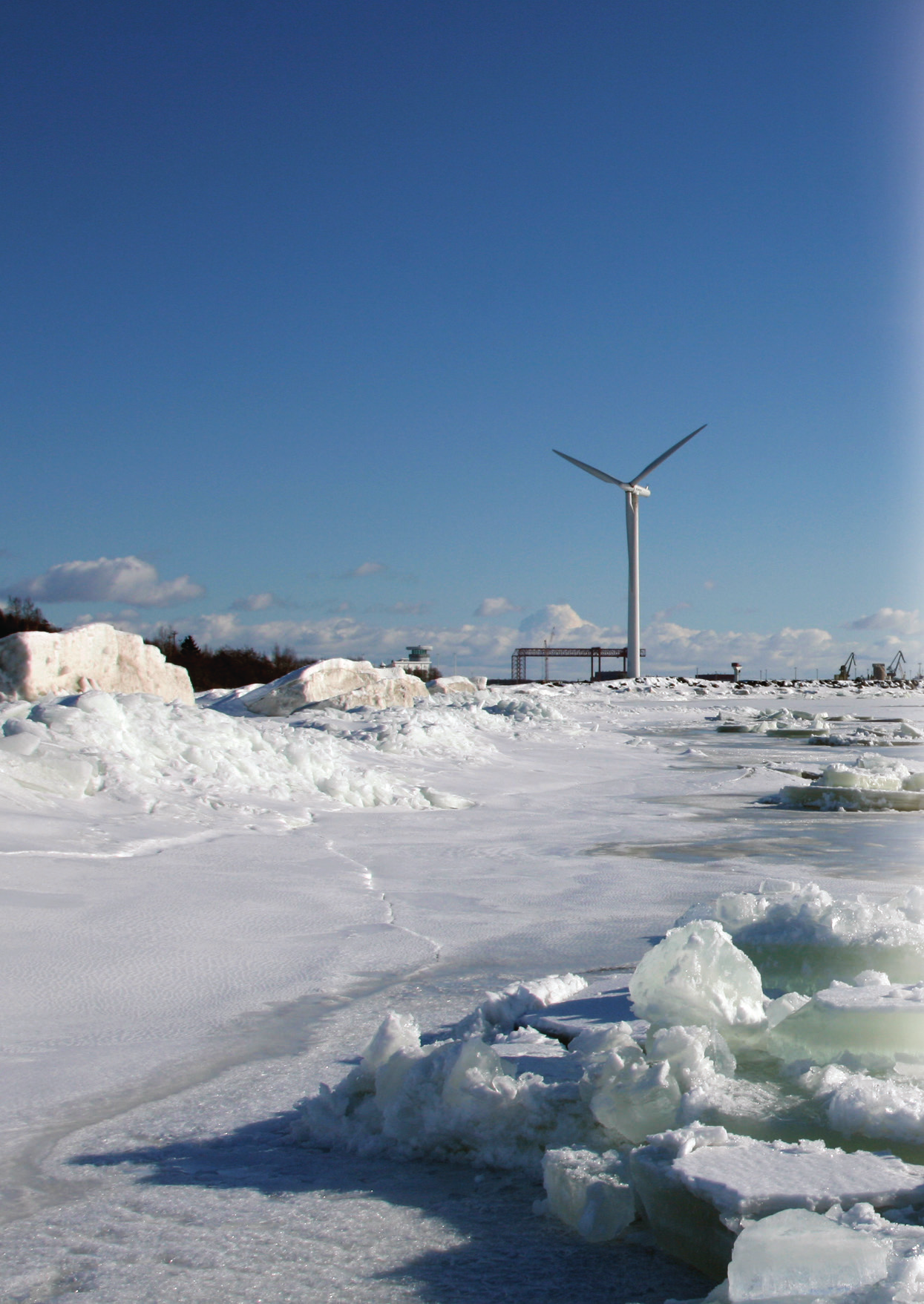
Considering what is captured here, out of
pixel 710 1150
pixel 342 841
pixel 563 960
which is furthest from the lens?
pixel 342 841

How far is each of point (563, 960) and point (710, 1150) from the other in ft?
6.25

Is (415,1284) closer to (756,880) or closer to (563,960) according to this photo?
(563,960)

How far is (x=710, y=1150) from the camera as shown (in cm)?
176

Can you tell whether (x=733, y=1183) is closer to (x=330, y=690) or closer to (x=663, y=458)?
(x=330, y=690)

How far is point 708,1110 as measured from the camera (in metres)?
1.96

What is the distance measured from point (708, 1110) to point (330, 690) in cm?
1606

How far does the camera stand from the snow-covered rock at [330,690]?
17031 millimetres

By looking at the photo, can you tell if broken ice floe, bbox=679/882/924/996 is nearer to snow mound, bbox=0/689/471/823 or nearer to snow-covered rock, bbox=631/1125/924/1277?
snow-covered rock, bbox=631/1125/924/1277

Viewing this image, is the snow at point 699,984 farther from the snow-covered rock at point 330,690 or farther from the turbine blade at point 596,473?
the turbine blade at point 596,473

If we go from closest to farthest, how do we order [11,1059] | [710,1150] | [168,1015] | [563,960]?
[710,1150], [11,1059], [168,1015], [563,960]

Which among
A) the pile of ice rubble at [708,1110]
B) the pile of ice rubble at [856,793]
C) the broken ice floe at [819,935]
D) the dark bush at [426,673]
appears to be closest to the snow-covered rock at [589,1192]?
the pile of ice rubble at [708,1110]

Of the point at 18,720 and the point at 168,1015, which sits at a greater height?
the point at 18,720

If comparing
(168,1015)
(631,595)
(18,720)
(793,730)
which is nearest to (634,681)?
(631,595)

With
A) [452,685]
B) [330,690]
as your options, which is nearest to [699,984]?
[330,690]
